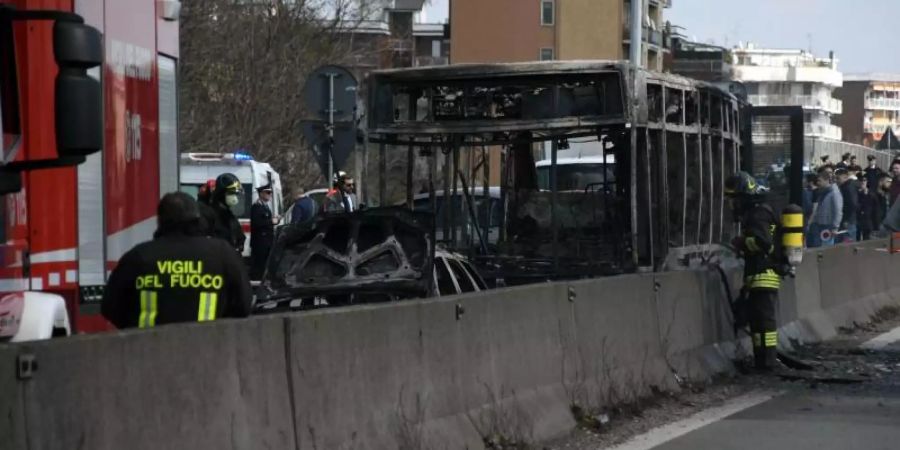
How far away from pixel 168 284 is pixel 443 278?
17.9 feet

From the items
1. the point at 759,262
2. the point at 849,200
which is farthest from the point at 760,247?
the point at 849,200

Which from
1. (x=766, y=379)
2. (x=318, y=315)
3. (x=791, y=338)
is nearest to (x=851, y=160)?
(x=791, y=338)

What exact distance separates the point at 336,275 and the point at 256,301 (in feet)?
2.11

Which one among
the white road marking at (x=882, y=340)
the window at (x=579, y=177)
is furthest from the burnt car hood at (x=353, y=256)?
the white road marking at (x=882, y=340)

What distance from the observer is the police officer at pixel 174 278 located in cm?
768

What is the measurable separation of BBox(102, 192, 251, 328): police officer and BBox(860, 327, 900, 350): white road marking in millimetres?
10599

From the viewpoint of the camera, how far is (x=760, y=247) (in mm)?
14758

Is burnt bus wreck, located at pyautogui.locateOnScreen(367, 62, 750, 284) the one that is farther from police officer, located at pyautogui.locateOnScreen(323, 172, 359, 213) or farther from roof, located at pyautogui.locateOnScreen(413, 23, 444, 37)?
roof, located at pyautogui.locateOnScreen(413, 23, 444, 37)

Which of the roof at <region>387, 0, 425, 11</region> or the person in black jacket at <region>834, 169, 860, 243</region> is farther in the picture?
the roof at <region>387, 0, 425, 11</region>

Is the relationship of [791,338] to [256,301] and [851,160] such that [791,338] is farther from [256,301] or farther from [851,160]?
[851,160]

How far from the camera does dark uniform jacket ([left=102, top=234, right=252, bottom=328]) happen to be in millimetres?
7676

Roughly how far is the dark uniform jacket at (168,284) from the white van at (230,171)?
1906cm

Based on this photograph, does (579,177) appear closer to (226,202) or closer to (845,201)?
(226,202)

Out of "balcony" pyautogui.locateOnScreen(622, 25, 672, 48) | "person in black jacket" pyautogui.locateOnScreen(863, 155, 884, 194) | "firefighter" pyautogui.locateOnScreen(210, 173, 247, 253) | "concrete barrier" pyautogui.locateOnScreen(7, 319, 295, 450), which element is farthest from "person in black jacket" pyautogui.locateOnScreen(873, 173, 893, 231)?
"balcony" pyautogui.locateOnScreen(622, 25, 672, 48)
